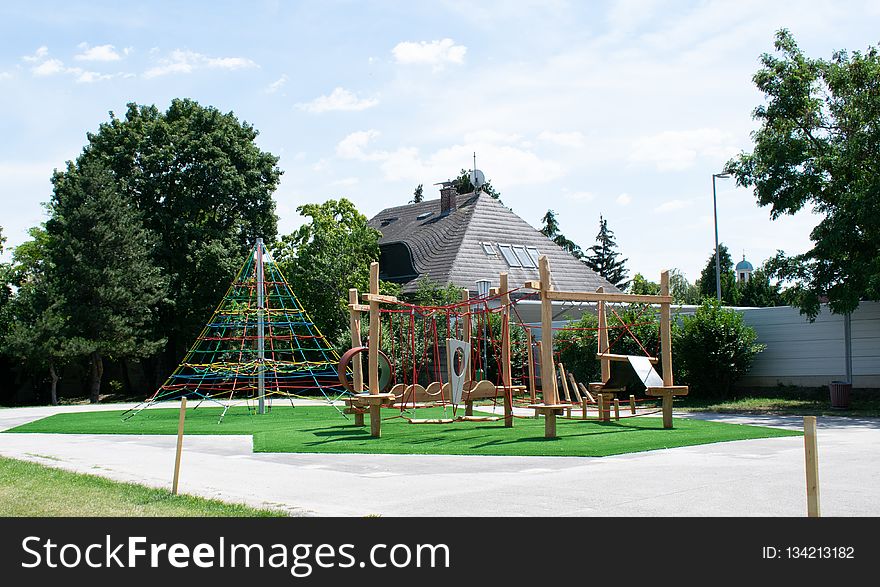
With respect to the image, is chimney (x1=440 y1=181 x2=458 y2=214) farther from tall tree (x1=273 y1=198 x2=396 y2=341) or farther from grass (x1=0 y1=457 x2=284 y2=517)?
grass (x1=0 y1=457 x2=284 y2=517)

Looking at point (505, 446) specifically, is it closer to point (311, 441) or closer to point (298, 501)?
point (311, 441)

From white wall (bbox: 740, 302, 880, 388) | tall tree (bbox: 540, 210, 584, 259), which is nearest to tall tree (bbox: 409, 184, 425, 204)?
tall tree (bbox: 540, 210, 584, 259)

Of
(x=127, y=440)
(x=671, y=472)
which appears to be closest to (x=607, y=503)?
(x=671, y=472)

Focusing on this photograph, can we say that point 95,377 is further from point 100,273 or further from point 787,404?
point 787,404

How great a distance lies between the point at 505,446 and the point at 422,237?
31.0 m

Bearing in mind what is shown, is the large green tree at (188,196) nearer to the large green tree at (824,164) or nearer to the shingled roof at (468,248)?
the shingled roof at (468,248)

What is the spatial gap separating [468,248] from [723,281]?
25231 mm

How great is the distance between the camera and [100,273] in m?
36.8

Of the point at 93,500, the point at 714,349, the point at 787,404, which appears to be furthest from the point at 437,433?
the point at 714,349

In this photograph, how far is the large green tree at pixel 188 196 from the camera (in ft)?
132

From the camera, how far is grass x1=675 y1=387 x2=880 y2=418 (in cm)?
2233

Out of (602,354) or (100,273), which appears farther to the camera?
(100,273)

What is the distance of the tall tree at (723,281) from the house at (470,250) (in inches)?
534

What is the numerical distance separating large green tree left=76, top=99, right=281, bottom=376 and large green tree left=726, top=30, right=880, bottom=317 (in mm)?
23579
